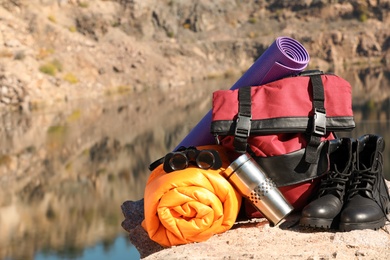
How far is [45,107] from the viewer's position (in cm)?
2017

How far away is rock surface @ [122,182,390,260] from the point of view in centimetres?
347

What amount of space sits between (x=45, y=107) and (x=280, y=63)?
16.5 meters

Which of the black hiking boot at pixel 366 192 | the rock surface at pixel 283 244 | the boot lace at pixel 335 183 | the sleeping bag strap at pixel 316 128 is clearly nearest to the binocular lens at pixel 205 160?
the rock surface at pixel 283 244

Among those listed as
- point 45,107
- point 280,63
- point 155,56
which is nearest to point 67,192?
point 280,63

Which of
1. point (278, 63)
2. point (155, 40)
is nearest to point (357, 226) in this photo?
point (278, 63)

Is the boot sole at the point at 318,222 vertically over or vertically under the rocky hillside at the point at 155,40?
over

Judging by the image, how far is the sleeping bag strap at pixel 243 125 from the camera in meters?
3.99

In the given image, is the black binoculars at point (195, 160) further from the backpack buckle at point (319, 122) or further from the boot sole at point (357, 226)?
the boot sole at point (357, 226)

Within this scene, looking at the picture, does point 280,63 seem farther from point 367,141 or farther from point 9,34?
point 9,34

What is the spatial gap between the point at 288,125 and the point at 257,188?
426mm

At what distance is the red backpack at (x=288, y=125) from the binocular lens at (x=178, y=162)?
27cm

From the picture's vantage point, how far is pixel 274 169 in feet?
13.3

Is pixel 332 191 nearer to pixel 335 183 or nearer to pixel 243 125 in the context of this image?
pixel 335 183

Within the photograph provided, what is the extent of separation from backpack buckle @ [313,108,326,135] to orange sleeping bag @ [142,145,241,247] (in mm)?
630
